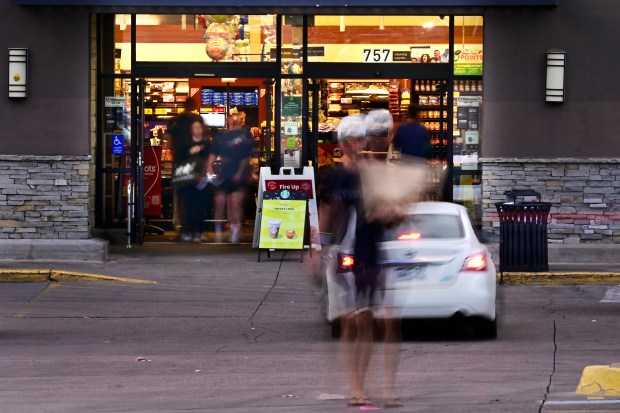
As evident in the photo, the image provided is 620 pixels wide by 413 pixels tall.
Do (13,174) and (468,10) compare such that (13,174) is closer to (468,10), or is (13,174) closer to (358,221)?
(468,10)

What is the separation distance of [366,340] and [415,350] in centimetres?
264

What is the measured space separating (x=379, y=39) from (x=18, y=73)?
562 cm

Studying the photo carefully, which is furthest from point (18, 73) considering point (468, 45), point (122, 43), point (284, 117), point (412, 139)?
point (468, 45)

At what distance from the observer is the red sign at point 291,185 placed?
17625mm

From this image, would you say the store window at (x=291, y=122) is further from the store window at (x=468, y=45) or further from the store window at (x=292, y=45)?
the store window at (x=468, y=45)

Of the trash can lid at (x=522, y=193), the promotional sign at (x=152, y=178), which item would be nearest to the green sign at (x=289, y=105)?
the promotional sign at (x=152, y=178)

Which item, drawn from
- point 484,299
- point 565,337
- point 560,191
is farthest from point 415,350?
point 560,191

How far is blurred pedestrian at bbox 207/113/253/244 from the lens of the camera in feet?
63.0

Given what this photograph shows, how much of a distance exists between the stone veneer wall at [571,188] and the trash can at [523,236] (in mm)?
1838

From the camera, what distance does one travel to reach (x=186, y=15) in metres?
18.6

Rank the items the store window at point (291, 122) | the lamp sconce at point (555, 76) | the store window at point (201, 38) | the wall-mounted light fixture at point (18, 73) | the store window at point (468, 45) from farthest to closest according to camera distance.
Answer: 1. the store window at point (291, 122)
2. the store window at point (201, 38)
3. the store window at point (468, 45)
4. the lamp sconce at point (555, 76)
5. the wall-mounted light fixture at point (18, 73)

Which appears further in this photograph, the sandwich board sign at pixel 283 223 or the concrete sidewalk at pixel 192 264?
the sandwich board sign at pixel 283 223

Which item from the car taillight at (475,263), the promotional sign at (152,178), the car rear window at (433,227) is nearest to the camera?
the car taillight at (475,263)

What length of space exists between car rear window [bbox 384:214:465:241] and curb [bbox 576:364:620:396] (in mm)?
2126
